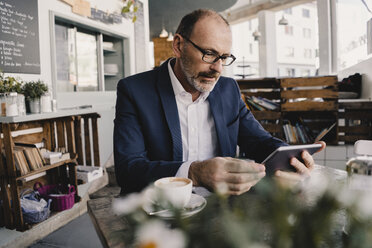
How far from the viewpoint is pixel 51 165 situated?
8.94 ft

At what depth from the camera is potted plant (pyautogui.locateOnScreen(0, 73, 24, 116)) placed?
7.69 feet

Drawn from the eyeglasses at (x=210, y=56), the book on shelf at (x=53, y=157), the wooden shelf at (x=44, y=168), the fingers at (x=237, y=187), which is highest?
the eyeglasses at (x=210, y=56)

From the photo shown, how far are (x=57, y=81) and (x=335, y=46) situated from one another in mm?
4567

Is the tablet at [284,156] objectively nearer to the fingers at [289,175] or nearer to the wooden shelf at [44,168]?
the fingers at [289,175]

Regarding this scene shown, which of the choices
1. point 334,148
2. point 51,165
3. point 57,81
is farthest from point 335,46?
point 51,165

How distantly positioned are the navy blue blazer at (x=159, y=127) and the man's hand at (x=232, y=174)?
0.32 metres

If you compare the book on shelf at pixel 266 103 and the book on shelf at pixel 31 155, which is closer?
the book on shelf at pixel 31 155

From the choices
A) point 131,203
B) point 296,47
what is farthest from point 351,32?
point 296,47

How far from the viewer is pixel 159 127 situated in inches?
59.4

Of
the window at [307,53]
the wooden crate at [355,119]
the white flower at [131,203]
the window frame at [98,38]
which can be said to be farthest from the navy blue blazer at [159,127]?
the window at [307,53]

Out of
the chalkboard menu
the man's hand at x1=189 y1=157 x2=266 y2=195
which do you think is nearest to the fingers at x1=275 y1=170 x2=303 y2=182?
the man's hand at x1=189 y1=157 x2=266 y2=195

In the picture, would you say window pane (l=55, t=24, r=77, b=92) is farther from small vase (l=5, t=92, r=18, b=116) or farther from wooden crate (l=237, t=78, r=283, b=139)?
wooden crate (l=237, t=78, r=283, b=139)

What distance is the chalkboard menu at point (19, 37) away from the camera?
2.59 meters

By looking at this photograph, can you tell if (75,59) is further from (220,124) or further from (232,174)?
(232,174)
